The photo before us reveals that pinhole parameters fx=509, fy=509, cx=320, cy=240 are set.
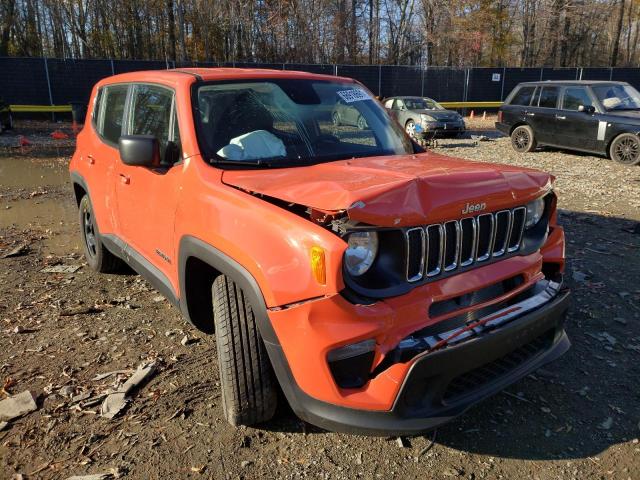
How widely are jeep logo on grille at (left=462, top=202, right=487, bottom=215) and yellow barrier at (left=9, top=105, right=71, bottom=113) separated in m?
22.3

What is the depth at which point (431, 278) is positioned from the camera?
2330 mm

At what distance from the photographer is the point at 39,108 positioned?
20.8 metres

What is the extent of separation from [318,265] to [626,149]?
1103cm

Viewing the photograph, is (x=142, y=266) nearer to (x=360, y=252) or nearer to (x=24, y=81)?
(x=360, y=252)

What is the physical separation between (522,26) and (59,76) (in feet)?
108

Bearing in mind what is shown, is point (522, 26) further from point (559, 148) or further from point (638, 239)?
point (638, 239)

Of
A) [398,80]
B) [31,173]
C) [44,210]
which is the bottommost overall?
[44,210]

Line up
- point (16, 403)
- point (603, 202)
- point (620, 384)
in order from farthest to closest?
1. point (603, 202)
2. point (620, 384)
3. point (16, 403)

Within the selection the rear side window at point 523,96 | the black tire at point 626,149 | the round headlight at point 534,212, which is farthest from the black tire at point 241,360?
the rear side window at point 523,96

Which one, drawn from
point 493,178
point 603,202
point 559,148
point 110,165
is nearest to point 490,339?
point 493,178

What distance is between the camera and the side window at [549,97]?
40.3ft

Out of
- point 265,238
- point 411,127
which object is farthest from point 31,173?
point 411,127

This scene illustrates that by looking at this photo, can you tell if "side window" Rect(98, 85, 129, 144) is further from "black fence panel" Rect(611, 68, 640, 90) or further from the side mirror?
"black fence panel" Rect(611, 68, 640, 90)

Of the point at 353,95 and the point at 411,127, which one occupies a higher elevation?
the point at 353,95
